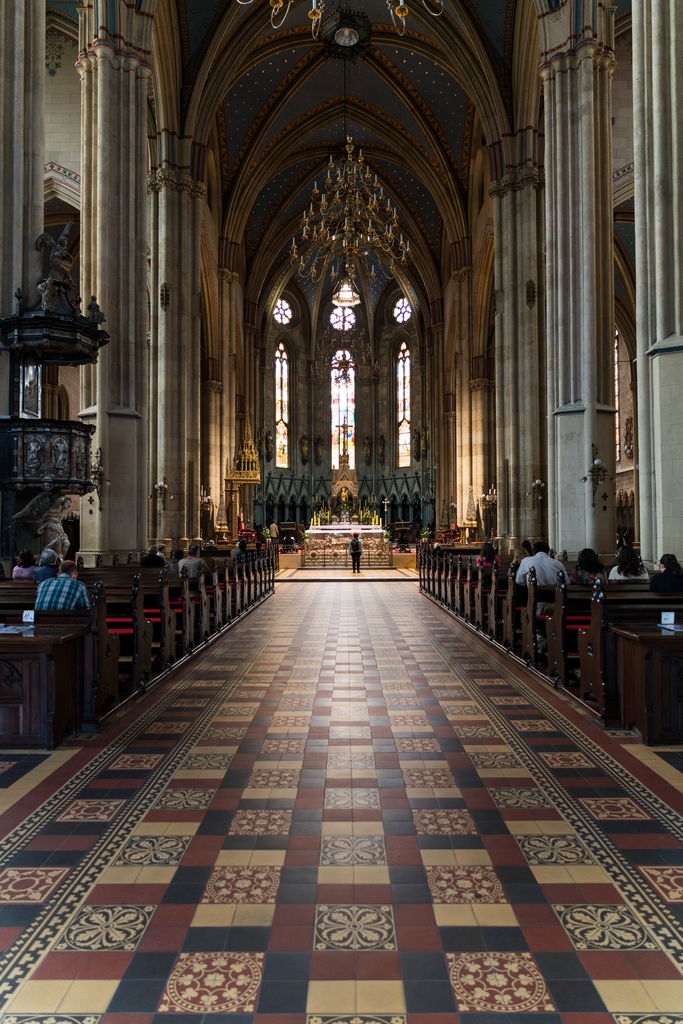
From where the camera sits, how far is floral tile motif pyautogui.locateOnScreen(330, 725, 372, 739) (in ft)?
18.1

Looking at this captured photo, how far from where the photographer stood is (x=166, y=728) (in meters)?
5.80

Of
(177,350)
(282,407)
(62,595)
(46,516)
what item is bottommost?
(62,595)

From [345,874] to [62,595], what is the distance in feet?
12.6

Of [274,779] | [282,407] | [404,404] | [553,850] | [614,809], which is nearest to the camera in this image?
[553,850]

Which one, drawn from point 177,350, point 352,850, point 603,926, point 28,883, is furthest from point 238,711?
point 177,350

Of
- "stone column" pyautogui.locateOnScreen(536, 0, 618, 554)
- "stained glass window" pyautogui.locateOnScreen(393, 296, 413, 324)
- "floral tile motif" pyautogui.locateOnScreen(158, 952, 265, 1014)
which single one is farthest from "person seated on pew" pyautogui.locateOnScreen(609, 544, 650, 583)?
"stained glass window" pyautogui.locateOnScreen(393, 296, 413, 324)

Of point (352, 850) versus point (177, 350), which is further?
point (177, 350)

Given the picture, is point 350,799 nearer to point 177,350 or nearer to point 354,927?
point 354,927

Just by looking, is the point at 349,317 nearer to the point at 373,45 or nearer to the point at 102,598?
the point at 373,45

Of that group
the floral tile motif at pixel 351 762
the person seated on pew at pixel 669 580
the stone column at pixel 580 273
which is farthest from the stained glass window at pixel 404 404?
the floral tile motif at pixel 351 762

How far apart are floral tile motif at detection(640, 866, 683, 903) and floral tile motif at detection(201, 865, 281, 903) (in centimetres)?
166

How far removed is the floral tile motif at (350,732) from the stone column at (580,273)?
32.3 feet

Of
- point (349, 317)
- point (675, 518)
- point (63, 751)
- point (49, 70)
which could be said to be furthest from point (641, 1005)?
point (349, 317)

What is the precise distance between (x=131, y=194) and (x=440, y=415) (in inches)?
903
